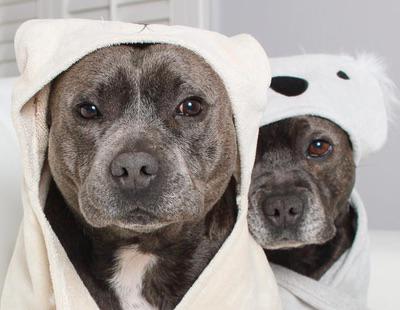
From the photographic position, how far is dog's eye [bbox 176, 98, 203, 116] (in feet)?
4.57

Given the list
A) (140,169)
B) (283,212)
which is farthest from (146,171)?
(283,212)

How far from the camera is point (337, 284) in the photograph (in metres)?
1.79

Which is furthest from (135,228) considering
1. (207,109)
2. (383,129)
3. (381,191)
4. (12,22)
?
(12,22)

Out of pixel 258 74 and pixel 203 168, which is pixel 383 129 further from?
pixel 203 168

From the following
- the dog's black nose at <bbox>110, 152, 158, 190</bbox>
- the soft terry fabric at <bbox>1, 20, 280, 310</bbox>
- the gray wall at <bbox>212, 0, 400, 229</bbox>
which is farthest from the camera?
the gray wall at <bbox>212, 0, 400, 229</bbox>

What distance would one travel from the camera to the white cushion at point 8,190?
1.61 m

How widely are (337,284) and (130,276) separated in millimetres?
631

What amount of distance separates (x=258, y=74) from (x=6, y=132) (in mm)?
702

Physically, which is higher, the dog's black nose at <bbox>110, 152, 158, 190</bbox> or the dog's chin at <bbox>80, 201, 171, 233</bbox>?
the dog's black nose at <bbox>110, 152, 158, 190</bbox>

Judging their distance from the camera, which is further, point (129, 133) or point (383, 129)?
point (383, 129)

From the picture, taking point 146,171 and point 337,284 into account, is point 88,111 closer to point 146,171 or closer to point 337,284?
point 146,171

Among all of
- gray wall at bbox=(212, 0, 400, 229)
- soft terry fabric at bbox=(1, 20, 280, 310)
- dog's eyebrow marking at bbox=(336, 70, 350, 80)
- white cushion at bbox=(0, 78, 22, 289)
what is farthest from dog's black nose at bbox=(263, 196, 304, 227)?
gray wall at bbox=(212, 0, 400, 229)

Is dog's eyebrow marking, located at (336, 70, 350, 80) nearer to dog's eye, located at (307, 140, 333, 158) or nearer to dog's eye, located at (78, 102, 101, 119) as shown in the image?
dog's eye, located at (307, 140, 333, 158)

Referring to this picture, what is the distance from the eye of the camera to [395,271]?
2199 mm
